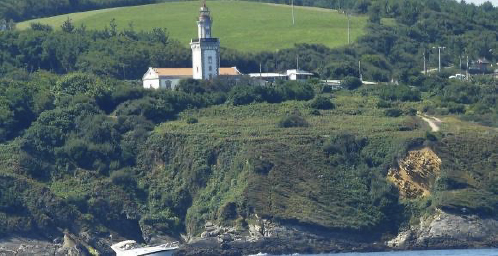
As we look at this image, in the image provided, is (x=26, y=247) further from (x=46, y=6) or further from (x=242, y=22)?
(x=46, y=6)

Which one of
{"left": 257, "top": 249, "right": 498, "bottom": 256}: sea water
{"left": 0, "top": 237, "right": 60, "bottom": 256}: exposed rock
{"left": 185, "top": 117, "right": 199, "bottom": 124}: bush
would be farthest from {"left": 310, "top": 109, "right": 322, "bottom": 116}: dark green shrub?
{"left": 0, "top": 237, "right": 60, "bottom": 256}: exposed rock

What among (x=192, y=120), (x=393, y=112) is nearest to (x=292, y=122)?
(x=192, y=120)

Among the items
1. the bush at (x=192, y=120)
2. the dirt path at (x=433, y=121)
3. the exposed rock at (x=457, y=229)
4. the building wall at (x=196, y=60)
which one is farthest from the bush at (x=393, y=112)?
the exposed rock at (x=457, y=229)

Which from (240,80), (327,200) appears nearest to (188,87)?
(240,80)

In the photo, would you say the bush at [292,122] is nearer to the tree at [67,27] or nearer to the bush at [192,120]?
the bush at [192,120]

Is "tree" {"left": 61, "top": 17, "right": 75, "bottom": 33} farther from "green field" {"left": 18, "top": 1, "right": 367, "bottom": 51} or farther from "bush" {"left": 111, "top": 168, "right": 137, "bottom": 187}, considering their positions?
"bush" {"left": 111, "top": 168, "right": 137, "bottom": 187}

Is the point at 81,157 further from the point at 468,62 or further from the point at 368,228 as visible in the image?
the point at 468,62
